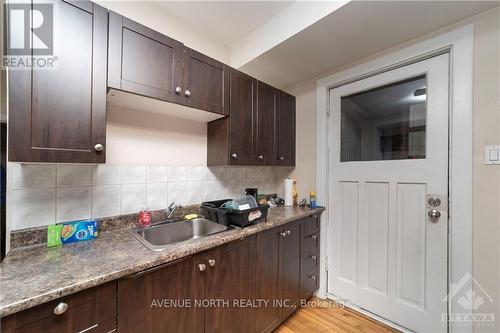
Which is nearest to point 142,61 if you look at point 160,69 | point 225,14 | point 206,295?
point 160,69

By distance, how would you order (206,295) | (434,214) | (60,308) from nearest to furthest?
(60,308) → (206,295) → (434,214)

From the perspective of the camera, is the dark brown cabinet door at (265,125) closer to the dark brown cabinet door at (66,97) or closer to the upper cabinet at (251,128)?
the upper cabinet at (251,128)

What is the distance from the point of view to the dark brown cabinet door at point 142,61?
43.7 inches

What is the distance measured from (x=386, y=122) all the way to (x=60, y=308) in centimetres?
226

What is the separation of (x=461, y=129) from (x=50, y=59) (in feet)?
7.73

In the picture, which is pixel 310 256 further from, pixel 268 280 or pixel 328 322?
pixel 268 280

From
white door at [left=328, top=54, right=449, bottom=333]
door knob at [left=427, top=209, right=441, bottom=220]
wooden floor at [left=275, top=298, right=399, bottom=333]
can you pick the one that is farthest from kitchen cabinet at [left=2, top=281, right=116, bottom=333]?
door knob at [left=427, top=209, right=441, bottom=220]

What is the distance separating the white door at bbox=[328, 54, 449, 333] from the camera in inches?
57.8

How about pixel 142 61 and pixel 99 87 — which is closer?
pixel 99 87

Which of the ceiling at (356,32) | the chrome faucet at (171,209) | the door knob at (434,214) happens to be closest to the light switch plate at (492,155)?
the door knob at (434,214)

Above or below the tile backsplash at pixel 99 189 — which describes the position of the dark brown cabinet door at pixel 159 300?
below

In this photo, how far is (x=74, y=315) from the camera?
745 millimetres

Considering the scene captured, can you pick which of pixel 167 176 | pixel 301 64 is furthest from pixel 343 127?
pixel 167 176

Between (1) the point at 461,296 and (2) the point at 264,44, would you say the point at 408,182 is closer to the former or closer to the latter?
(1) the point at 461,296
